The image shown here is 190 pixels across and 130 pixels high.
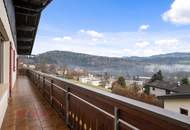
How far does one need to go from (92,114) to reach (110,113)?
55 cm

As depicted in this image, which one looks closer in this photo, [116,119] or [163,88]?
[116,119]

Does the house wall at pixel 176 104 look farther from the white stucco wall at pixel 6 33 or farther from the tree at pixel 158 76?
the tree at pixel 158 76

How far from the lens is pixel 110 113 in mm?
2156

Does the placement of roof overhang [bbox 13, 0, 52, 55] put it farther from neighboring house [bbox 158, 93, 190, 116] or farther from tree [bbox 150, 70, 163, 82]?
tree [bbox 150, 70, 163, 82]

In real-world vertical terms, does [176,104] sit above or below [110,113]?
below

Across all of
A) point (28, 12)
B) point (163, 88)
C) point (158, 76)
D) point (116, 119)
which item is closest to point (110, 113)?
point (116, 119)

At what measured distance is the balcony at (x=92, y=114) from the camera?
1.42 m

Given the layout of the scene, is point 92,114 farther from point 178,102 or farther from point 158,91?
point 158,91

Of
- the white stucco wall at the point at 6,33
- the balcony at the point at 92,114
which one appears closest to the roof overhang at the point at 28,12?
the white stucco wall at the point at 6,33

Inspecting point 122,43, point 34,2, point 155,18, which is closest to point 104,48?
point 122,43

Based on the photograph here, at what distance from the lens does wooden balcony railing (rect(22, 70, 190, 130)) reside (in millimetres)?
1347

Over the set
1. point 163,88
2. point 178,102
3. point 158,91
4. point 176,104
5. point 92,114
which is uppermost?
point 92,114

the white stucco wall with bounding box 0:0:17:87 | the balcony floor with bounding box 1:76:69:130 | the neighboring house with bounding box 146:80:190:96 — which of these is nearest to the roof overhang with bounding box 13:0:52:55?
the white stucco wall with bounding box 0:0:17:87

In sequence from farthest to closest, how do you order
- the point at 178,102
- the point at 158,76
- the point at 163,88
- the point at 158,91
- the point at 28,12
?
the point at 158,76 < the point at 158,91 < the point at 163,88 < the point at 178,102 < the point at 28,12
